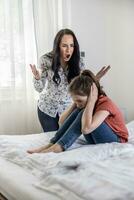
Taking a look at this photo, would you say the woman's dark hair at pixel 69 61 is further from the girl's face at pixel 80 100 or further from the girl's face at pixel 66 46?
the girl's face at pixel 80 100

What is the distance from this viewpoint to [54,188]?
125cm

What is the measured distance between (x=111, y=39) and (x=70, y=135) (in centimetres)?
196

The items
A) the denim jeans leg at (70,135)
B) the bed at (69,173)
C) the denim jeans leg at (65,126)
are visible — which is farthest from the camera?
the denim jeans leg at (65,126)

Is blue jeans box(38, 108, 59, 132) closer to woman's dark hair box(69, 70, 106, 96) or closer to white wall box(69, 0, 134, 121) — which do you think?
woman's dark hair box(69, 70, 106, 96)

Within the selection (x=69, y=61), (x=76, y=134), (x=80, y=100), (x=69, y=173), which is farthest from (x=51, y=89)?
(x=69, y=173)

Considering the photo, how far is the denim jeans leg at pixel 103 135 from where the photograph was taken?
6.32 ft

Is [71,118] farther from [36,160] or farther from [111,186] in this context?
[111,186]

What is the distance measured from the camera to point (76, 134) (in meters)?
1.89

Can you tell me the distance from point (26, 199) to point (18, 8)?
2.00 meters

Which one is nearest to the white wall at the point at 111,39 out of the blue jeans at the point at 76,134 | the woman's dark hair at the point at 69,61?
the woman's dark hair at the point at 69,61

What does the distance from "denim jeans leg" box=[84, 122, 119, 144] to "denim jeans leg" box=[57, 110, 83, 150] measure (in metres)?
0.10

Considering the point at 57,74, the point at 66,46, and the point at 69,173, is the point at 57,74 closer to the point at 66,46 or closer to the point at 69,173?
the point at 66,46

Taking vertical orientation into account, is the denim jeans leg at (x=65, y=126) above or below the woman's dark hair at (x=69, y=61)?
below

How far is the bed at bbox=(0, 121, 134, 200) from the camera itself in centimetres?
118
